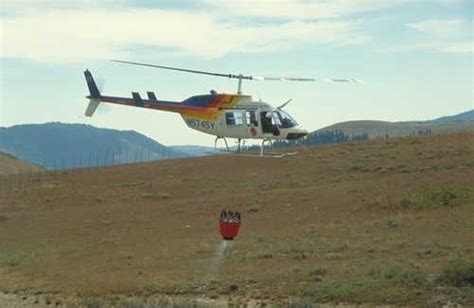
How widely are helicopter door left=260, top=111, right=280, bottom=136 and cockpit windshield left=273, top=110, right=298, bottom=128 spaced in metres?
0.13

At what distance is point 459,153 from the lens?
66188mm

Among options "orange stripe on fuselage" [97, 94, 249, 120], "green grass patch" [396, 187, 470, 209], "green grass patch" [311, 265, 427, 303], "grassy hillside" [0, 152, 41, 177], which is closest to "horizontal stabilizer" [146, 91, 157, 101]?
"orange stripe on fuselage" [97, 94, 249, 120]

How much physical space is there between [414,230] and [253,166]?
109ft

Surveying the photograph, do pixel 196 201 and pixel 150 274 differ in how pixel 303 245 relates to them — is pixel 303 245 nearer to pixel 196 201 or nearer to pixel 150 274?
pixel 150 274

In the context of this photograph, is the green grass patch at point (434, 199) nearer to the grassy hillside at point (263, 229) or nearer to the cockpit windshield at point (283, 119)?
the grassy hillside at point (263, 229)

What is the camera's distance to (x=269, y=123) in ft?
73.3

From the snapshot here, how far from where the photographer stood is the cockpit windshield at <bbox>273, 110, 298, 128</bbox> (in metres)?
22.3

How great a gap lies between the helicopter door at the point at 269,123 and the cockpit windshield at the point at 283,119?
0.13 metres

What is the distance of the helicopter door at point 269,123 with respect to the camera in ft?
73.2

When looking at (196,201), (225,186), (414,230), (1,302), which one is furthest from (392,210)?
(1,302)

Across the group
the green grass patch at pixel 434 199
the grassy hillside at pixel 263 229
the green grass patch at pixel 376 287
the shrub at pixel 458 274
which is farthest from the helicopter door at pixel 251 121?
the green grass patch at pixel 434 199

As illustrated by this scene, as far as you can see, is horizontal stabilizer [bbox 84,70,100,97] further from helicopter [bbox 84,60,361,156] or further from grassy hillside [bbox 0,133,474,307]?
grassy hillside [bbox 0,133,474,307]

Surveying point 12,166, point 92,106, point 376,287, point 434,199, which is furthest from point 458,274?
point 12,166

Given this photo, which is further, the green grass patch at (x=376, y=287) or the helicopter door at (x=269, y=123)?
the green grass patch at (x=376, y=287)
